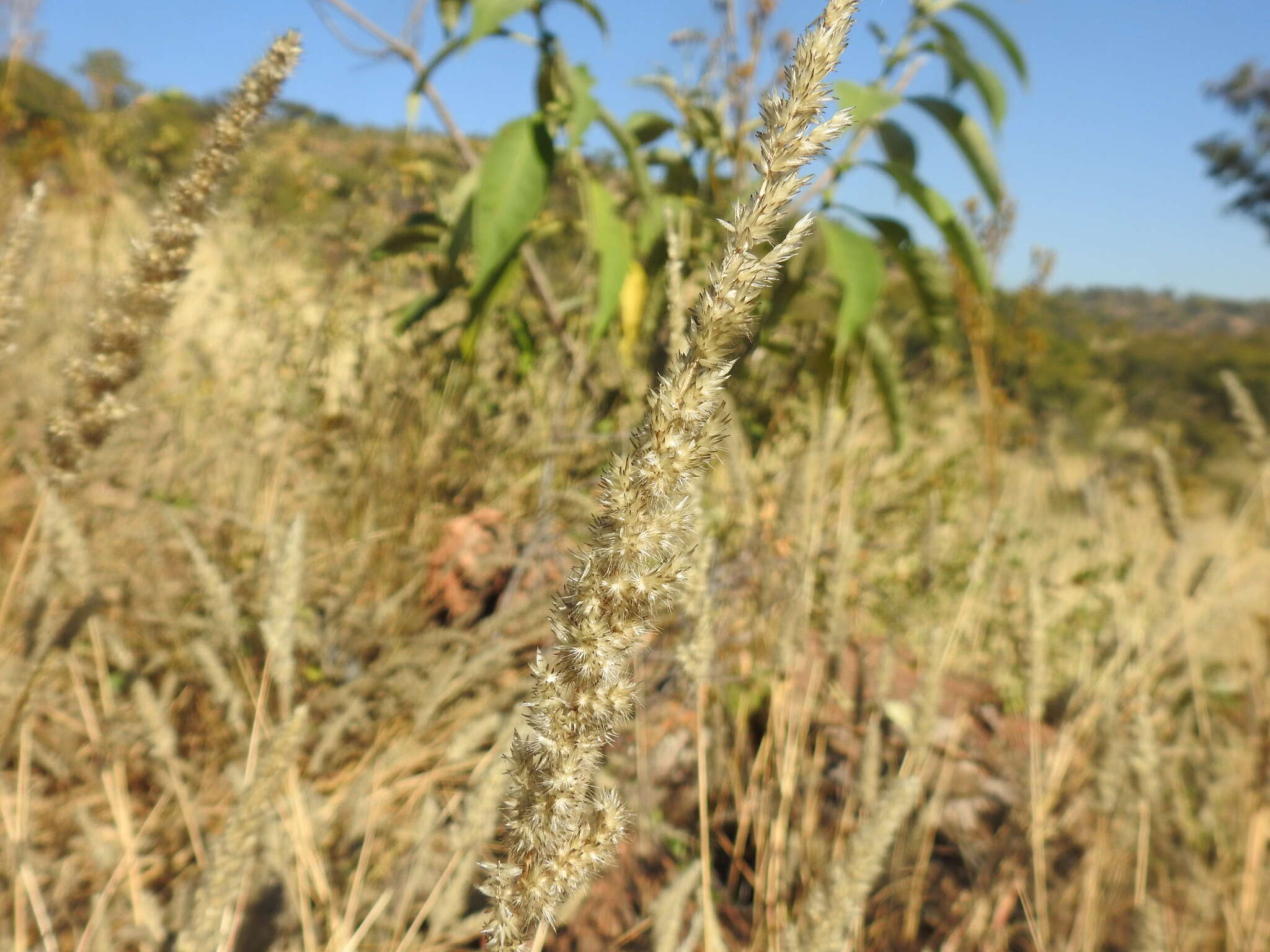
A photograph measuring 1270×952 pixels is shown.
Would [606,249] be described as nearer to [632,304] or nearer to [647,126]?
[632,304]

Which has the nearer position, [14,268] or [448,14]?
[14,268]

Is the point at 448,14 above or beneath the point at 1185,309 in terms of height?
beneath

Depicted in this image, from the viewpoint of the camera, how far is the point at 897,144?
1.70 metres

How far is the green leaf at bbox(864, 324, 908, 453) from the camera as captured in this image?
1738mm

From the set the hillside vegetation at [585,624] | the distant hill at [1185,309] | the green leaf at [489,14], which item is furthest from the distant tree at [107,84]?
the distant hill at [1185,309]

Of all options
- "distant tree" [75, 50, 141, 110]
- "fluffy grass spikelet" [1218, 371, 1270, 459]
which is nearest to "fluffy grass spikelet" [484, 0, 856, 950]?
"fluffy grass spikelet" [1218, 371, 1270, 459]

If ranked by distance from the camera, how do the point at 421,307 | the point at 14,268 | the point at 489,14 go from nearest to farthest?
the point at 14,268, the point at 489,14, the point at 421,307

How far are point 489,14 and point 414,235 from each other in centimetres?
58

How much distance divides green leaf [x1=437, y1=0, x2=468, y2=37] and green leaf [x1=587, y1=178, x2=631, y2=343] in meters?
0.58

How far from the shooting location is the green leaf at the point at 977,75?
1.62 meters

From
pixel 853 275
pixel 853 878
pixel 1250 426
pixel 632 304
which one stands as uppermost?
pixel 1250 426

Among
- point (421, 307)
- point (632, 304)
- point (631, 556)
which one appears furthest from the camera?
point (421, 307)

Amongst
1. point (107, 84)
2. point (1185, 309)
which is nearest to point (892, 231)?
point (107, 84)

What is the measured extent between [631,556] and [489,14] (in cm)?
132
